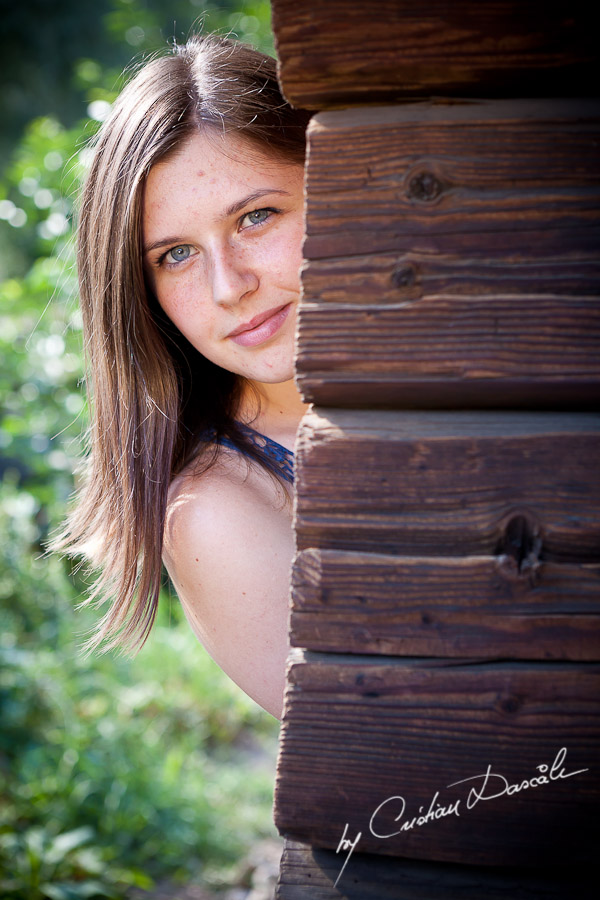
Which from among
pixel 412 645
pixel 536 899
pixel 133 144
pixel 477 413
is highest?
pixel 133 144

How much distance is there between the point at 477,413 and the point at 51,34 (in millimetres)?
7781

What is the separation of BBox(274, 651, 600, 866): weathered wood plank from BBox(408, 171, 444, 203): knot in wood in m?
0.60

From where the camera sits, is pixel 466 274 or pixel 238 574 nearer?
pixel 466 274

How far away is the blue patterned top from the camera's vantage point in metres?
2.00

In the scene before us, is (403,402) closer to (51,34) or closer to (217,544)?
(217,544)

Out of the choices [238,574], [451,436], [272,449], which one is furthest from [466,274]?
[272,449]

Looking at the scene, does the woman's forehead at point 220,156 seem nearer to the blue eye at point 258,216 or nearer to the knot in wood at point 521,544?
the blue eye at point 258,216

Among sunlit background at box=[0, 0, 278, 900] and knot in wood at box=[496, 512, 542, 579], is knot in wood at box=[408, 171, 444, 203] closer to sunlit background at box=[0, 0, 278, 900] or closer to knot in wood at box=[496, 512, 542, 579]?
knot in wood at box=[496, 512, 542, 579]

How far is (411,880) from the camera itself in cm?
109

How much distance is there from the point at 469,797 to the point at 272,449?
3.74 feet

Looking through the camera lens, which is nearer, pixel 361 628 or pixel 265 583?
pixel 361 628

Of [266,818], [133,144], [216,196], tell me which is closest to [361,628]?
[216,196]

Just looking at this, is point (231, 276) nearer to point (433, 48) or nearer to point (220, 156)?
point (220, 156)

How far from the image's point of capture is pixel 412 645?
104 cm
